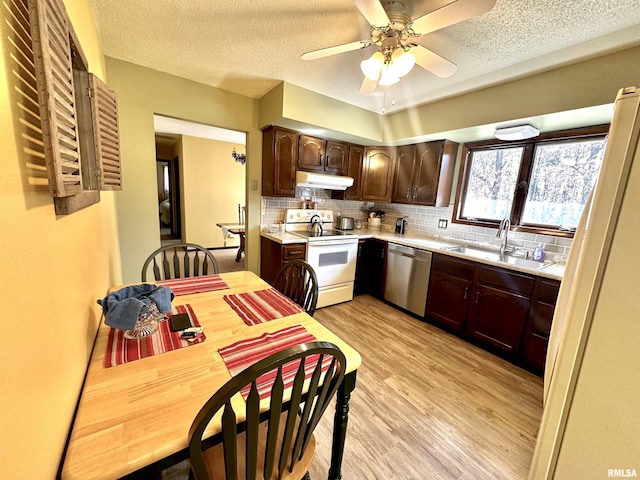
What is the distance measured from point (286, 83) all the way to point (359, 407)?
9.34 feet

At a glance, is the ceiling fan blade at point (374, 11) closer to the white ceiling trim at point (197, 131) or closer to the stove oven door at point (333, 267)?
the stove oven door at point (333, 267)

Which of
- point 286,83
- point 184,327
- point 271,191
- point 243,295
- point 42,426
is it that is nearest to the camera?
point 42,426

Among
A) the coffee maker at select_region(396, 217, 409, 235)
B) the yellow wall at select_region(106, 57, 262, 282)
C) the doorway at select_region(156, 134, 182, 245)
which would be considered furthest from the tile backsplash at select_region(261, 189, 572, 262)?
the doorway at select_region(156, 134, 182, 245)

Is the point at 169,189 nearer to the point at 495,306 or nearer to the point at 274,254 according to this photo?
the point at 274,254

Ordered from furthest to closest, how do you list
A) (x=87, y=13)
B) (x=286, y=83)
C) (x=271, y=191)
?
1. (x=271, y=191)
2. (x=286, y=83)
3. (x=87, y=13)

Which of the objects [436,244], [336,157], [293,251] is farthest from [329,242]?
[436,244]

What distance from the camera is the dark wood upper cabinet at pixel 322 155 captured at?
3053mm

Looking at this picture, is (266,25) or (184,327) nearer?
(184,327)

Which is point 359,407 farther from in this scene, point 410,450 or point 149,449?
point 149,449

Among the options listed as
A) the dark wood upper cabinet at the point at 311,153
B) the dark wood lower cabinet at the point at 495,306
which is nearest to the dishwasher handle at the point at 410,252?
the dark wood lower cabinet at the point at 495,306

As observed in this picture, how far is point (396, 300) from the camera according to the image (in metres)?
3.19

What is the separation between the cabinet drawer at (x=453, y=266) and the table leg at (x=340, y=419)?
1975 millimetres

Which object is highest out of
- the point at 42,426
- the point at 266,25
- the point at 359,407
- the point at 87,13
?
the point at 266,25

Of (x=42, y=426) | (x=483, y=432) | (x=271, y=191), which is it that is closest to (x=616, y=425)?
(x=483, y=432)
